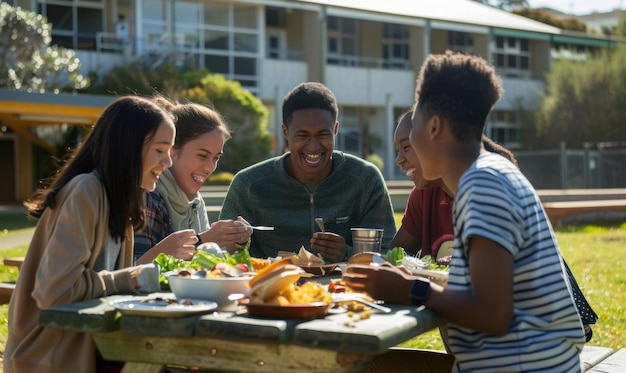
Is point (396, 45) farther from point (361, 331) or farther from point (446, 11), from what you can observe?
point (361, 331)

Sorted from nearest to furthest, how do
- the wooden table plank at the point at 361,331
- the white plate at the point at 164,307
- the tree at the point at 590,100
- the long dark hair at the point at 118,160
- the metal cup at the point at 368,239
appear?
the wooden table plank at the point at 361,331, the white plate at the point at 164,307, the long dark hair at the point at 118,160, the metal cup at the point at 368,239, the tree at the point at 590,100

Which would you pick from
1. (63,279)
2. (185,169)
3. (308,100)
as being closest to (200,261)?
(63,279)

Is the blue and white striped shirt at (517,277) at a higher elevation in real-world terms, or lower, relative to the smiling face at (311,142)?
lower

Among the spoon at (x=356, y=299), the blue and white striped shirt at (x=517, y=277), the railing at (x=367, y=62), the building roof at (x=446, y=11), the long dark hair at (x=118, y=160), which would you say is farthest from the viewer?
the railing at (x=367, y=62)

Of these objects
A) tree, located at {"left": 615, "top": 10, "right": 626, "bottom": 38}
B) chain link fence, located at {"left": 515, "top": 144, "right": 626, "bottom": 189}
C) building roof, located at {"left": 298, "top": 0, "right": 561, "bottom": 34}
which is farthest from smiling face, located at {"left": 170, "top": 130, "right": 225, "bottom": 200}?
tree, located at {"left": 615, "top": 10, "right": 626, "bottom": 38}

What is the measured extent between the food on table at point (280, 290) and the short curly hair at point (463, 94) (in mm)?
733

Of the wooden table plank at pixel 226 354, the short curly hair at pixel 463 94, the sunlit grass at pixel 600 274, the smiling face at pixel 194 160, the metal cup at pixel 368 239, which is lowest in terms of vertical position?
the sunlit grass at pixel 600 274

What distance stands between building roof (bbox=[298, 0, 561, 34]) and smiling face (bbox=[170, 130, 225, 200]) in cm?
2989

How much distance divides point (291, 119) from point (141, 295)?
237 centimetres

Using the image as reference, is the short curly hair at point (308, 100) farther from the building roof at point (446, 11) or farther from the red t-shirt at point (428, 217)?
the building roof at point (446, 11)

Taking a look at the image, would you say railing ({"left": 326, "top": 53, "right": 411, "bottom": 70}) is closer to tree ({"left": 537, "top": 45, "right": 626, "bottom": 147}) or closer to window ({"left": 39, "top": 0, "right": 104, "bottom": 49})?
tree ({"left": 537, "top": 45, "right": 626, "bottom": 147})

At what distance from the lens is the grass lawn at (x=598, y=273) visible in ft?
23.5

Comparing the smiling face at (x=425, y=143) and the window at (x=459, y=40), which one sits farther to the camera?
the window at (x=459, y=40)

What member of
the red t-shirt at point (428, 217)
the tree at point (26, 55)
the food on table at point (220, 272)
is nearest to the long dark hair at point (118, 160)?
the food on table at point (220, 272)
